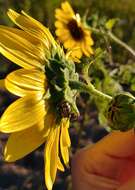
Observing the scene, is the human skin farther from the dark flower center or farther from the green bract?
the dark flower center

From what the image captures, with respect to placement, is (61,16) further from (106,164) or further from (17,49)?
(17,49)

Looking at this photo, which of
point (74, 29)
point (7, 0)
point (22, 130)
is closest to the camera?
point (22, 130)

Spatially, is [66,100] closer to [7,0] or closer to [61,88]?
[61,88]

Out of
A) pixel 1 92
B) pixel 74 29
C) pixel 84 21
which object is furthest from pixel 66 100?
pixel 1 92

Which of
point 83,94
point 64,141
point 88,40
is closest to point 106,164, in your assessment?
point 64,141

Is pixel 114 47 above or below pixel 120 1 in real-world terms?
below

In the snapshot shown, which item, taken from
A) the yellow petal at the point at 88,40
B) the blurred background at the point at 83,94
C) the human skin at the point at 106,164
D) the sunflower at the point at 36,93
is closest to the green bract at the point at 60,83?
the sunflower at the point at 36,93
